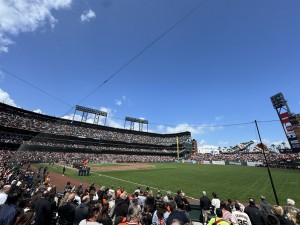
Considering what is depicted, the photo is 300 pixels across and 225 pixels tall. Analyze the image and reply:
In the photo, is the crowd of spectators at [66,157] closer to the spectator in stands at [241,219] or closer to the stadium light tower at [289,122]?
the spectator in stands at [241,219]

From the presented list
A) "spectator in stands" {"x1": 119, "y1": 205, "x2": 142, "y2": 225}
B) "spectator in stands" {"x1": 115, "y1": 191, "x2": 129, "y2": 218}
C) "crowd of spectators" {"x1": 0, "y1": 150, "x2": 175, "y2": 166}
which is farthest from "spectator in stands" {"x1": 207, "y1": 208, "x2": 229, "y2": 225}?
"crowd of spectators" {"x1": 0, "y1": 150, "x2": 175, "y2": 166}

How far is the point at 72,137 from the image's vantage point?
65.9m

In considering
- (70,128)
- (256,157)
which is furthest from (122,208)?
(256,157)

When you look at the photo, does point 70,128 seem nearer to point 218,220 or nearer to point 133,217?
point 218,220

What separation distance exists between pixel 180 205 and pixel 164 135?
10506 centimetres

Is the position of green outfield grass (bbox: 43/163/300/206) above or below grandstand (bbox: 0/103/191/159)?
below

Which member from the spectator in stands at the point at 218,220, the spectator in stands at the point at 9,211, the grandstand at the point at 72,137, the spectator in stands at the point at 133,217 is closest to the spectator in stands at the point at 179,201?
the spectator in stands at the point at 218,220

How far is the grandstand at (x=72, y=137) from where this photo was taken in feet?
155

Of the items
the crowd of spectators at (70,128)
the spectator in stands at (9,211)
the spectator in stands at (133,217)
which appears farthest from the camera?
the crowd of spectators at (70,128)

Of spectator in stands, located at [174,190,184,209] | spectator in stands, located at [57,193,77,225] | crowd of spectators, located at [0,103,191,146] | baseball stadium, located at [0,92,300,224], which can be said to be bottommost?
spectator in stands, located at [57,193,77,225]

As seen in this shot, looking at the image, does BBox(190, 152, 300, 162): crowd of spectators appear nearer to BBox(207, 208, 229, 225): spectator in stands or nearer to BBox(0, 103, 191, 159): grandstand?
BBox(0, 103, 191, 159): grandstand

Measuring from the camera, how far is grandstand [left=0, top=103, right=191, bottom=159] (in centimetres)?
4728

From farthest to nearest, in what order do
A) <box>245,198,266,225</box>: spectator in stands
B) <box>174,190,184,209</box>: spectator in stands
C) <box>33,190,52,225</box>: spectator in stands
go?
<box>245,198,266,225</box>: spectator in stands
<box>174,190,184,209</box>: spectator in stands
<box>33,190,52,225</box>: spectator in stands

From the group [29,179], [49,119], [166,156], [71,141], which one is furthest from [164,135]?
[29,179]
